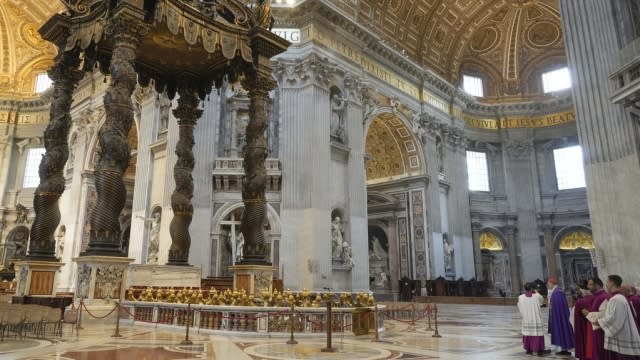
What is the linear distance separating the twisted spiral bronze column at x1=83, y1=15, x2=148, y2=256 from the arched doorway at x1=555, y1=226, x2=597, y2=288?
2399 centimetres

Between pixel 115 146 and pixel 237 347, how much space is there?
3.38 meters

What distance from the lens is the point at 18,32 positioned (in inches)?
984

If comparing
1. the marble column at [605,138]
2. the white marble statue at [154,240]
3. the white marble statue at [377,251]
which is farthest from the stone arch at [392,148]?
the marble column at [605,138]

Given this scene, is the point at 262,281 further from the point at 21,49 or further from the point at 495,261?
the point at 21,49

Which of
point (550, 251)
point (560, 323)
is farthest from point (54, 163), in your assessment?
point (550, 251)

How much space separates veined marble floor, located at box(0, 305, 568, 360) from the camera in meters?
4.66

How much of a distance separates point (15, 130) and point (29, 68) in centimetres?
357

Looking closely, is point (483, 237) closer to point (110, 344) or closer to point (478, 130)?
point (478, 130)

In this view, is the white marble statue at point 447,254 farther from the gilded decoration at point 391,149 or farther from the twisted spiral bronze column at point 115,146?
the twisted spiral bronze column at point 115,146

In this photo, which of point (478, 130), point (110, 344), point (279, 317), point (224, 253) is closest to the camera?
point (110, 344)

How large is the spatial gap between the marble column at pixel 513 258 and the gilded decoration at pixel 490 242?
508 millimetres

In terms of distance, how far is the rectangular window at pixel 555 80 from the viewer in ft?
87.8

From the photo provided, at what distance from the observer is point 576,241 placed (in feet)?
81.9

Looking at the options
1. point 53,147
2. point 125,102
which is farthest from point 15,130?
point 125,102
